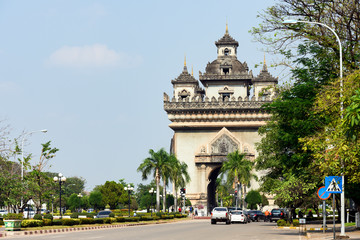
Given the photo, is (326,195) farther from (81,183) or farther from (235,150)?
(81,183)

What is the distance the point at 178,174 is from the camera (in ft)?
289

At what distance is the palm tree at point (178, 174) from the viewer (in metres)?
80.8

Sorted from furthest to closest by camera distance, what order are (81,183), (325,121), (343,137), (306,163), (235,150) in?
(81,183), (235,150), (306,163), (325,121), (343,137)

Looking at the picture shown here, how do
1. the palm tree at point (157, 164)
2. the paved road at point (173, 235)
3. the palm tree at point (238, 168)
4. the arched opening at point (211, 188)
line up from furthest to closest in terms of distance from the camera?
the arched opening at point (211, 188)
the palm tree at point (238, 168)
the palm tree at point (157, 164)
the paved road at point (173, 235)

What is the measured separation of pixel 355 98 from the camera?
60.8 ft

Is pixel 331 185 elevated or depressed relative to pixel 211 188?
elevated

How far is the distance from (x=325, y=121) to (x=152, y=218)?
3278 centimetres

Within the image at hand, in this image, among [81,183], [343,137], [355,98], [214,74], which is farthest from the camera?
[81,183]

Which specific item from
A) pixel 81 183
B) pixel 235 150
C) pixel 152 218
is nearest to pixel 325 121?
pixel 152 218

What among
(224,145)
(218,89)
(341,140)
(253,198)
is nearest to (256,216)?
(253,198)

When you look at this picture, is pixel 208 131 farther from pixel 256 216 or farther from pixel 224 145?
pixel 256 216

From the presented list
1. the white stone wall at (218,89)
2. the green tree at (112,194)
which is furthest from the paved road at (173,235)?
the green tree at (112,194)

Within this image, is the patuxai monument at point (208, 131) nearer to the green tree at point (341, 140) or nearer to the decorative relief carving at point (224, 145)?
the decorative relief carving at point (224, 145)

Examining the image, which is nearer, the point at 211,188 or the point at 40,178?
the point at 40,178
